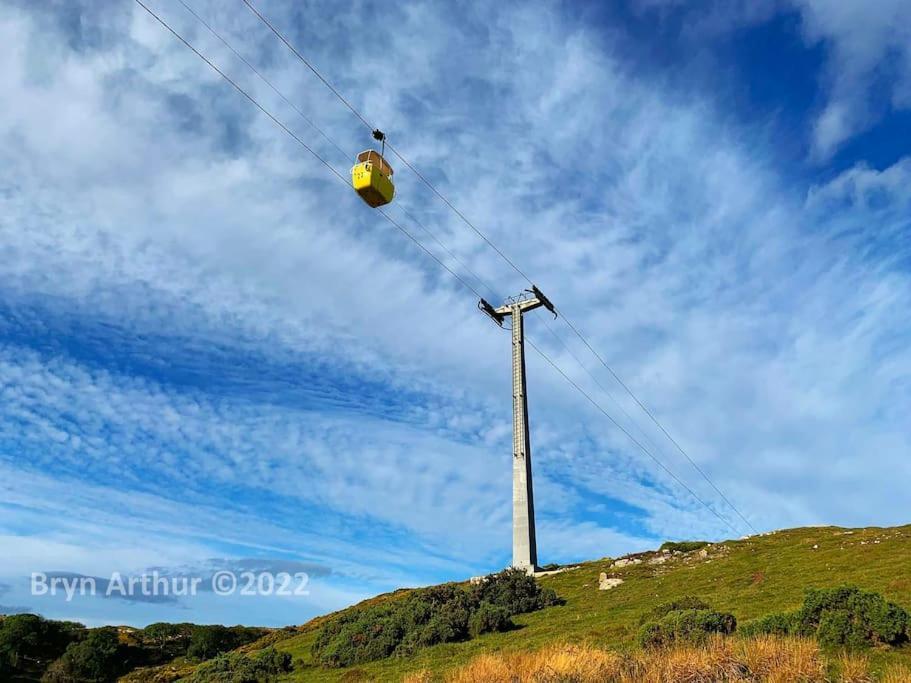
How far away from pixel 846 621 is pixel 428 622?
24266 millimetres

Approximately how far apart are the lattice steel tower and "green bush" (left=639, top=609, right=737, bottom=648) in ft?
129

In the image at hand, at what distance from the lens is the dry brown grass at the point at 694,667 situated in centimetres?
1291

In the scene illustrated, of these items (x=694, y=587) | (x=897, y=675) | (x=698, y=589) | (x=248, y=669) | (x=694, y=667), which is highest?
(x=694, y=587)

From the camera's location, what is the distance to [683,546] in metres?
59.8

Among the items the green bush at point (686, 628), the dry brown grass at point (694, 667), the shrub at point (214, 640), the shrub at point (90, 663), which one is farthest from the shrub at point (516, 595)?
the shrub at point (214, 640)

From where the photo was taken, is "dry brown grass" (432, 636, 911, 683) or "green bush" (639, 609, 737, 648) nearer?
"dry brown grass" (432, 636, 911, 683)

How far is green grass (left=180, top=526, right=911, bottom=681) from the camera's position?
88.3ft

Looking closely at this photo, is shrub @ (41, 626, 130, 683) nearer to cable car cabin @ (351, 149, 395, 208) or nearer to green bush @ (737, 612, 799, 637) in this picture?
cable car cabin @ (351, 149, 395, 208)

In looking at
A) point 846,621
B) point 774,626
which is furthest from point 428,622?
point 846,621

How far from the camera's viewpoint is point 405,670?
27234 mm

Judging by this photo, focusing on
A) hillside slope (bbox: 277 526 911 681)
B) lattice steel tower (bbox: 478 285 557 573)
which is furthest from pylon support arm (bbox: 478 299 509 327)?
hillside slope (bbox: 277 526 911 681)

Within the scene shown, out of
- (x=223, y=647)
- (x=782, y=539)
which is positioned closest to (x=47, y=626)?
A: (x=223, y=647)

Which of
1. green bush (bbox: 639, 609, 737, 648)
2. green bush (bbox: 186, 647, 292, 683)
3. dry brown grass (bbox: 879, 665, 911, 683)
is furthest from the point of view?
green bush (bbox: 186, 647, 292, 683)

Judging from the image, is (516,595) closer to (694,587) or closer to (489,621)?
(489,621)
